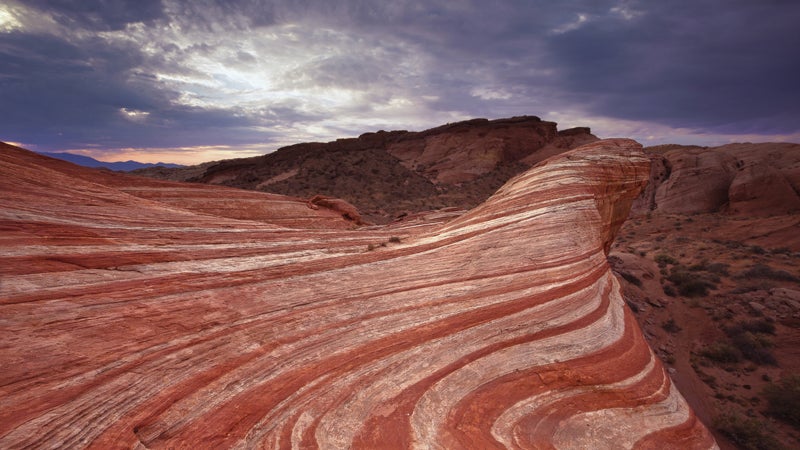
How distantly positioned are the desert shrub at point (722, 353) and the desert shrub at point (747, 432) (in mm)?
3033

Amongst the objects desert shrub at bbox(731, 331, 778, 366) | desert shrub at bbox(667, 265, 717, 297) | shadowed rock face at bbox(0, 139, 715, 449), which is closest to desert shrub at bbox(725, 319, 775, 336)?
desert shrub at bbox(731, 331, 778, 366)

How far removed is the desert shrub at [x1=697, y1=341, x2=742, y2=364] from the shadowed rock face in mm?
8612

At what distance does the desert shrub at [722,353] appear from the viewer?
12.1 meters

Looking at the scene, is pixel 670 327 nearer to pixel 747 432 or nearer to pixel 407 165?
pixel 747 432

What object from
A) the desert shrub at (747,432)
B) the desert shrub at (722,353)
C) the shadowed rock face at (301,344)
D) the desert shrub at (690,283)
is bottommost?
the desert shrub at (747,432)

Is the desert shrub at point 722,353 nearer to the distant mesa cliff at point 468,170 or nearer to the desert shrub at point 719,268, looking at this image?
the desert shrub at point 719,268

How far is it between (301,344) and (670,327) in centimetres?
1528

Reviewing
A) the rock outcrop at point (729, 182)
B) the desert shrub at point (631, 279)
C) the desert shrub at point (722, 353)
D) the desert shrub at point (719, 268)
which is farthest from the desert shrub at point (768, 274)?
the rock outcrop at point (729, 182)

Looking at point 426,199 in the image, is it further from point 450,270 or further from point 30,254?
point 30,254

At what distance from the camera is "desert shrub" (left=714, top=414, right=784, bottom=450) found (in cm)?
883

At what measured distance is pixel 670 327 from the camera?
14.2 metres

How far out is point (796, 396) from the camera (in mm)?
9883

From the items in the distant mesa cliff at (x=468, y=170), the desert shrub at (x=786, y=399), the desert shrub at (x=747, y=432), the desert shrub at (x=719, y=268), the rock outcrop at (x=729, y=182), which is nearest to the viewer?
the desert shrub at (x=747, y=432)

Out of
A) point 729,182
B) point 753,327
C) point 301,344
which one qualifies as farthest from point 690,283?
point 729,182
